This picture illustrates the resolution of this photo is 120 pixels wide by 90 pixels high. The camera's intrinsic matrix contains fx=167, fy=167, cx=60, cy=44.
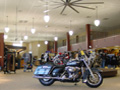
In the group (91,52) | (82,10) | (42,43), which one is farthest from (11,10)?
(42,43)

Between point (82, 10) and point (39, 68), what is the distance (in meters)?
6.89

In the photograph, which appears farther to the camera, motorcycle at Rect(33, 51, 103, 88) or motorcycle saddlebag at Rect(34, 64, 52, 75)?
motorcycle saddlebag at Rect(34, 64, 52, 75)

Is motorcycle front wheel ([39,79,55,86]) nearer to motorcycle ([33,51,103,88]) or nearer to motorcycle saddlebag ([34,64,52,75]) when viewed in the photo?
motorcycle ([33,51,103,88])

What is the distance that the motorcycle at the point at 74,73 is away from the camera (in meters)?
5.80

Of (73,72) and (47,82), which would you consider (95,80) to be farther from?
(47,82)

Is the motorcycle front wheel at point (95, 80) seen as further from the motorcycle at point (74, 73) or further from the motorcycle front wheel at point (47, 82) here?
the motorcycle front wheel at point (47, 82)

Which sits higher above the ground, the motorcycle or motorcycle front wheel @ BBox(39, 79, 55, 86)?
the motorcycle

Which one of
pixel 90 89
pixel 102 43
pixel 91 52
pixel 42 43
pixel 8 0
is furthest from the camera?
pixel 42 43

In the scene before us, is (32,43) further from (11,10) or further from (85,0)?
(85,0)

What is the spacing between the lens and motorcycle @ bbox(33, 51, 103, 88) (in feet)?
19.0

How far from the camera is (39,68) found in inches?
258

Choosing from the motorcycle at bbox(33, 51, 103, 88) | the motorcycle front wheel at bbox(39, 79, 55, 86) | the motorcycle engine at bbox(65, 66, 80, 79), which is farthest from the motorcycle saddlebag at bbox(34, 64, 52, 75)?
the motorcycle engine at bbox(65, 66, 80, 79)

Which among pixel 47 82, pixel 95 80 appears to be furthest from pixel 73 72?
pixel 47 82

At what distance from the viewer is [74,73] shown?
5.85 m
